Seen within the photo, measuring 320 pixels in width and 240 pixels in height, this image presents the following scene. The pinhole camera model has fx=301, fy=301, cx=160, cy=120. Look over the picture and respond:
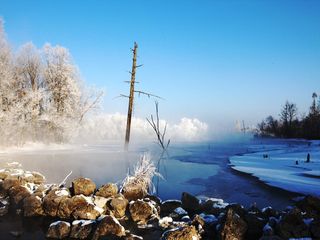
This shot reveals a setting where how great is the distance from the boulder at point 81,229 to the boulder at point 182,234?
1733 millimetres

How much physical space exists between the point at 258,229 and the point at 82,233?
3.88 m

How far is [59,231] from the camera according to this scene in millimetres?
6609

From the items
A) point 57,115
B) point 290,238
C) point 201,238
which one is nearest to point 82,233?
point 201,238

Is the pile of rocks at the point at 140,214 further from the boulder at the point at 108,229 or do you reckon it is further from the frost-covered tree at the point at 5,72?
the frost-covered tree at the point at 5,72

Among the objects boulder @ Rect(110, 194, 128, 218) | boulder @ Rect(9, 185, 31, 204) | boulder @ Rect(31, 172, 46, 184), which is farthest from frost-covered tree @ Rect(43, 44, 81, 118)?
boulder @ Rect(110, 194, 128, 218)

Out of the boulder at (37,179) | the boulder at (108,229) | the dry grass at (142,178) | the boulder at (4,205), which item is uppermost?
the dry grass at (142,178)

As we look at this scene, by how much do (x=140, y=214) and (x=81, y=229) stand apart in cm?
175

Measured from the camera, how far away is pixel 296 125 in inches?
3054

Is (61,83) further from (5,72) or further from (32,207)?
(32,207)

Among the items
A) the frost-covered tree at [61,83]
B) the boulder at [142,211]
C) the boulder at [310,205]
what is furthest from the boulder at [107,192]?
the frost-covered tree at [61,83]

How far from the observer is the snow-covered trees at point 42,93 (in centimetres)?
2630

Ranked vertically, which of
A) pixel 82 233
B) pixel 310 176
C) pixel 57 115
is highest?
pixel 57 115

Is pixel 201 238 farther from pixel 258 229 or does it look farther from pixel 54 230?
pixel 54 230

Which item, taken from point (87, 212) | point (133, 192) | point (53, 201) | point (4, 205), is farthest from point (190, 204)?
point (4, 205)
